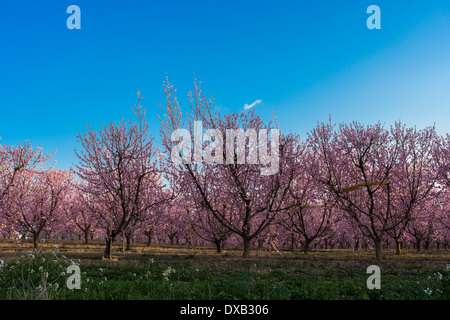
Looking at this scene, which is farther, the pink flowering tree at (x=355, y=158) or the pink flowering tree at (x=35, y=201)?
the pink flowering tree at (x=35, y=201)

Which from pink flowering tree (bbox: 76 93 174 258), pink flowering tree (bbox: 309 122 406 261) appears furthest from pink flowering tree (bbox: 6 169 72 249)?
pink flowering tree (bbox: 309 122 406 261)

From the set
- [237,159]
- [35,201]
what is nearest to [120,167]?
[237,159]

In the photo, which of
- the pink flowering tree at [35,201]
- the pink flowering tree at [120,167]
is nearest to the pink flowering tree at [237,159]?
the pink flowering tree at [120,167]

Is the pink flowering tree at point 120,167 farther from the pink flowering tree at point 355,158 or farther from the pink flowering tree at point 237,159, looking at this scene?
the pink flowering tree at point 355,158

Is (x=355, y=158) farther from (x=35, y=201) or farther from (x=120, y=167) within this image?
(x=35, y=201)

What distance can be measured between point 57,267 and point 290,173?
11764 mm

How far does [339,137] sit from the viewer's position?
19.1 meters

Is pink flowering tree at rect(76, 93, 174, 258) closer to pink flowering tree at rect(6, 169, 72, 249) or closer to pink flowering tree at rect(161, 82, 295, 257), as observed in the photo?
pink flowering tree at rect(161, 82, 295, 257)

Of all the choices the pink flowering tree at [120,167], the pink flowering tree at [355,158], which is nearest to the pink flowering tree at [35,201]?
the pink flowering tree at [120,167]

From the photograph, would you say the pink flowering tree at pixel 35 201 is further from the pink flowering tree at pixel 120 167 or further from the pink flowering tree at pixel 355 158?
the pink flowering tree at pixel 355 158

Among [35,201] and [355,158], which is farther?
[35,201]

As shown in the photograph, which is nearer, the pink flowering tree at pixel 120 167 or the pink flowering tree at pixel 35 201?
the pink flowering tree at pixel 120 167
